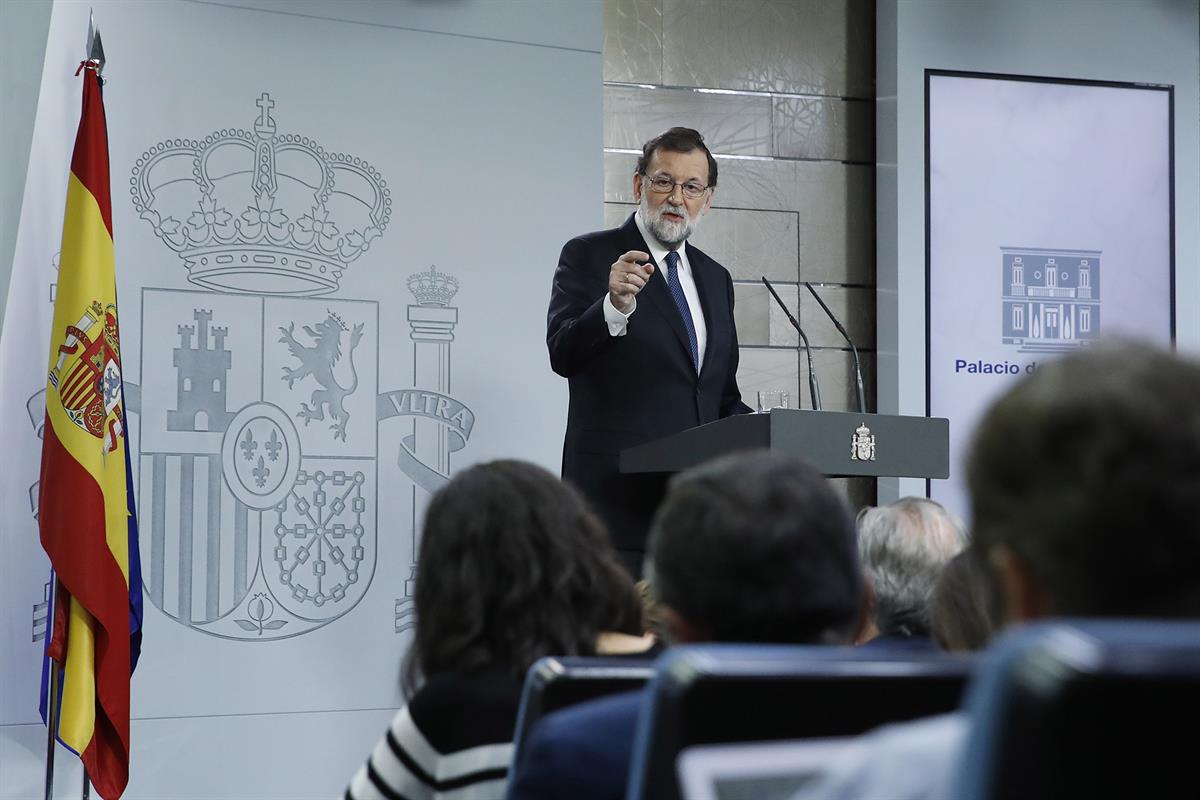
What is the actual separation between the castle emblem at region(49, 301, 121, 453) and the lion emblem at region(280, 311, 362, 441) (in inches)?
38.8

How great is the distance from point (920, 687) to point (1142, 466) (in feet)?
0.90

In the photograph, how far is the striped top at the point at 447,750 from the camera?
1.63 metres

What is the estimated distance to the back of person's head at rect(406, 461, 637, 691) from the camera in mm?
1711

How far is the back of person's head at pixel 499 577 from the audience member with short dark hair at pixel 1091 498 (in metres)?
0.99

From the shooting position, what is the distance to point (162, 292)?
5109 millimetres

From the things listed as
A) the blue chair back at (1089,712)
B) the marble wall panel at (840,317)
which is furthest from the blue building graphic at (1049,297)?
the blue chair back at (1089,712)

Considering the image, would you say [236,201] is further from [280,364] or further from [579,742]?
[579,742]

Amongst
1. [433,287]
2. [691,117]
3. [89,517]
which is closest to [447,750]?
[89,517]

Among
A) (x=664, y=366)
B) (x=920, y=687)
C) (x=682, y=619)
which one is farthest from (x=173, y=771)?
(x=920, y=687)

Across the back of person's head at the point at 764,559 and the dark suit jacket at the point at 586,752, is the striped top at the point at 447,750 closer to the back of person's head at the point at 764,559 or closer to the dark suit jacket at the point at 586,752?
the dark suit jacket at the point at 586,752

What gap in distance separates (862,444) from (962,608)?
5.42ft

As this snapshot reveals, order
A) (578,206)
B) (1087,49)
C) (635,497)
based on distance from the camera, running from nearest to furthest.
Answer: (635,497)
(578,206)
(1087,49)

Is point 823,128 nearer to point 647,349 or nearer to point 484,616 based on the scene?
point 647,349

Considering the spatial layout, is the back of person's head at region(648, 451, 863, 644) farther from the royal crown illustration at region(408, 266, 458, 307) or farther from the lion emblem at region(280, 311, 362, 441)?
the royal crown illustration at region(408, 266, 458, 307)
